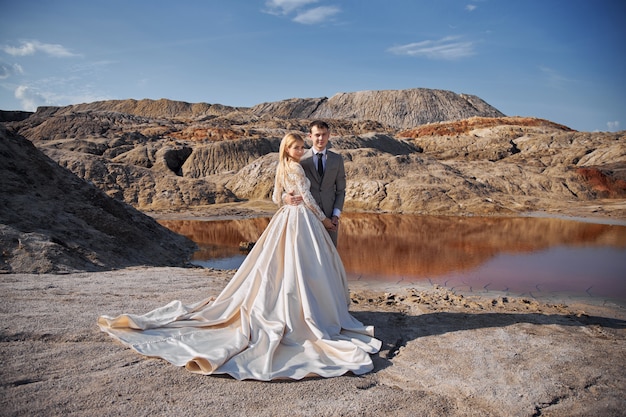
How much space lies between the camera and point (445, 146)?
1651 inches

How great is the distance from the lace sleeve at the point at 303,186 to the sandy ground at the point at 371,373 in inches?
57.8

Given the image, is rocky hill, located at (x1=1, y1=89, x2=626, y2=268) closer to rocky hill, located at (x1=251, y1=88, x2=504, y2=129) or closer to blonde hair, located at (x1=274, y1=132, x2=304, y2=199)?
blonde hair, located at (x1=274, y1=132, x2=304, y2=199)

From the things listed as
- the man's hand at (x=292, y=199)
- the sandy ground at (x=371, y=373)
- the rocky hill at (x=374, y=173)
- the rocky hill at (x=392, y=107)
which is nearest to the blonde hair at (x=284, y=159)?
the man's hand at (x=292, y=199)

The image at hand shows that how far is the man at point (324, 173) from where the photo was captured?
454 centimetres

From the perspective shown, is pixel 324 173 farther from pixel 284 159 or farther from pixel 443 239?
pixel 443 239

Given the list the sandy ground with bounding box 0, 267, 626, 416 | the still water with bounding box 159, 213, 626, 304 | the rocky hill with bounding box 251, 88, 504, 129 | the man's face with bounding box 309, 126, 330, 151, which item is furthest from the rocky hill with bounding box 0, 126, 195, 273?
the rocky hill with bounding box 251, 88, 504, 129

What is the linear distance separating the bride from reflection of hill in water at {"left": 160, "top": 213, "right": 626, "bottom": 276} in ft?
16.5

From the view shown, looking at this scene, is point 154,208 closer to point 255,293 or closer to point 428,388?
point 255,293

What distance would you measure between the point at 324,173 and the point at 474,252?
808cm

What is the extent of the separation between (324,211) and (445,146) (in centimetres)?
3958

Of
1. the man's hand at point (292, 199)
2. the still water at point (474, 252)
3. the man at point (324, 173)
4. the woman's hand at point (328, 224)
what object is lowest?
the still water at point (474, 252)

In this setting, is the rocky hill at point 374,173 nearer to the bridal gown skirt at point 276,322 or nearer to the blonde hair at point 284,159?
the bridal gown skirt at point 276,322

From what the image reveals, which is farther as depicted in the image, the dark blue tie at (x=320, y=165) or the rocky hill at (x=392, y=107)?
the rocky hill at (x=392, y=107)

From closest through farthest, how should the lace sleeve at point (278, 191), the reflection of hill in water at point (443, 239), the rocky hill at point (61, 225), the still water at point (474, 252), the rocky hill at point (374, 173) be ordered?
the lace sleeve at point (278, 191)
the rocky hill at point (61, 225)
the still water at point (474, 252)
the reflection of hill in water at point (443, 239)
the rocky hill at point (374, 173)
